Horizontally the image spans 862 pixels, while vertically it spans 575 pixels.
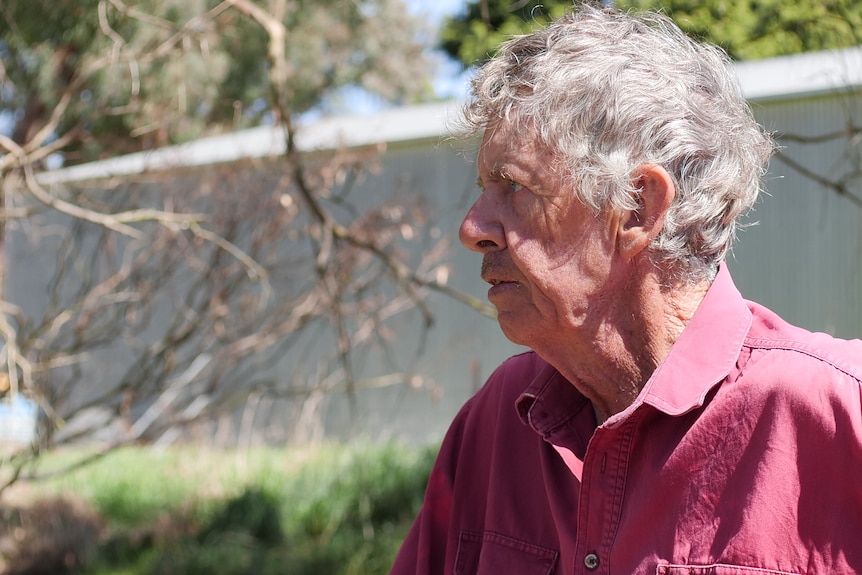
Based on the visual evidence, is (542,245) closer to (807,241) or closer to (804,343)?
(804,343)

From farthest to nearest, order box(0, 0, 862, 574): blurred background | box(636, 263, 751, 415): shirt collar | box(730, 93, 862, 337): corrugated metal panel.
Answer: box(730, 93, 862, 337): corrugated metal panel → box(0, 0, 862, 574): blurred background → box(636, 263, 751, 415): shirt collar

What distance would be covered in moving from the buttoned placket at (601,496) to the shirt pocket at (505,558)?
0.10 meters

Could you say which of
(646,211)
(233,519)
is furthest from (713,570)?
(233,519)

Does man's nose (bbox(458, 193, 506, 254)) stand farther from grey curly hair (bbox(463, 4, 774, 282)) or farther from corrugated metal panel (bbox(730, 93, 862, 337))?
corrugated metal panel (bbox(730, 93, 862, 337))

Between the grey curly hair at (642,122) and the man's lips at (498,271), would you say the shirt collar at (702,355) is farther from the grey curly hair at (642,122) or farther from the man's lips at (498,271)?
the man's lips at (498,271)

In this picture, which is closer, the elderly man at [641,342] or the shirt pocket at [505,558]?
the elderly man at [641,342]

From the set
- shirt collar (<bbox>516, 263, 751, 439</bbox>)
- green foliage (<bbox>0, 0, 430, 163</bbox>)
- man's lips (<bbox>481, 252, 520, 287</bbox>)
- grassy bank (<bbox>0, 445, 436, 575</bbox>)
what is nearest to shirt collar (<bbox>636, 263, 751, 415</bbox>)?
shirt collar (<bbox>516, 263, 751, 439</bbox>)

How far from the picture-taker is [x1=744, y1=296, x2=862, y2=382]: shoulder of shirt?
49.8 inches

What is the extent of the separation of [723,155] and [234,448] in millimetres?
7286

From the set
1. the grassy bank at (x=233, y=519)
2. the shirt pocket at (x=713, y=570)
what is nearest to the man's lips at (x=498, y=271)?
the shirt pocket at (x=713, y=570)

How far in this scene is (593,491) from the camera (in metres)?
1.40

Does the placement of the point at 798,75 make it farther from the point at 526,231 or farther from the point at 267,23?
the point at 526,231

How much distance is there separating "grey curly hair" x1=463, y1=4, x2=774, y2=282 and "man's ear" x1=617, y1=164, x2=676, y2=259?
0.01 m

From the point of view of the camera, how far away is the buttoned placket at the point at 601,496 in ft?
4.53
